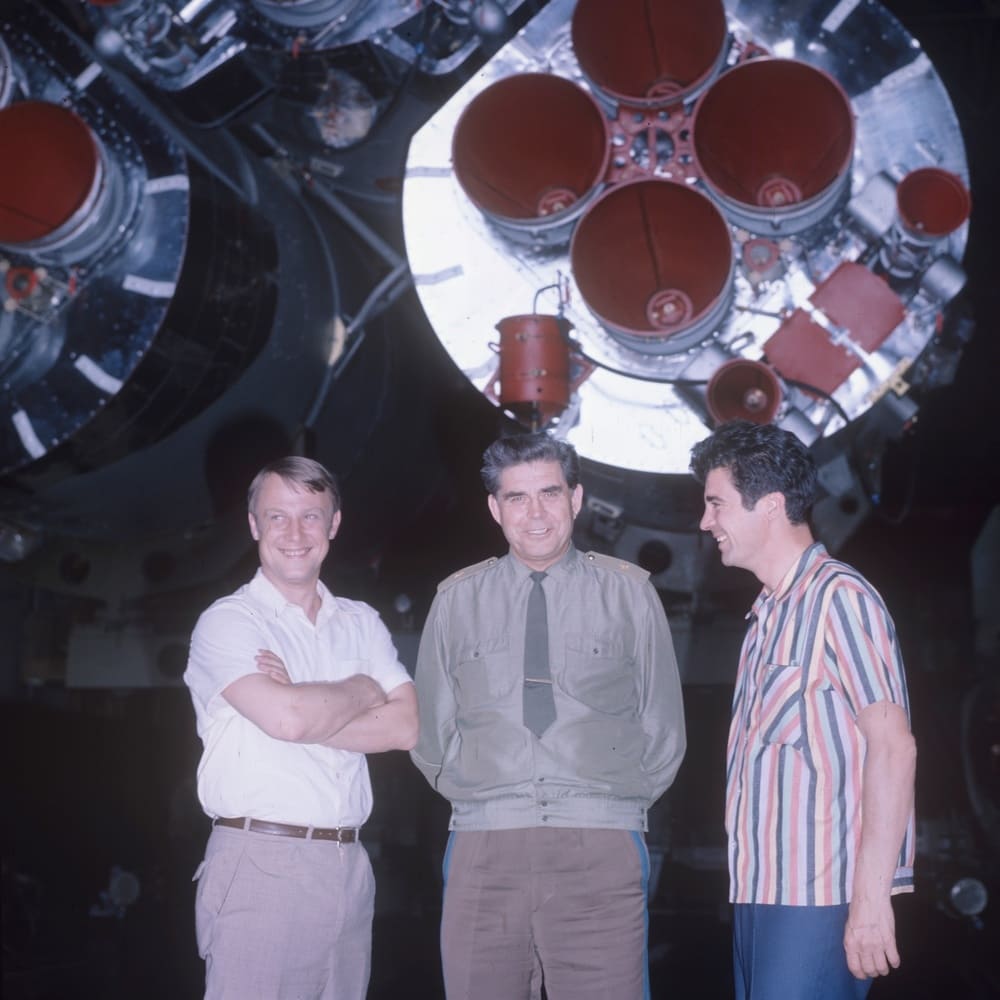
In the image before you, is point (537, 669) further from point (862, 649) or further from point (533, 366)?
point (533, 366)

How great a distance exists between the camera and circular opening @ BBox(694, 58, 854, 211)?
3.58 meters

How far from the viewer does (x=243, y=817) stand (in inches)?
91.0

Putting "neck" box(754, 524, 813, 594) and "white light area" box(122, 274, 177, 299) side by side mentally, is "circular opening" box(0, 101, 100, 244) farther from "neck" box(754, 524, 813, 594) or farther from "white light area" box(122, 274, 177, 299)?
"neck" box(754, 524, 813, 594)

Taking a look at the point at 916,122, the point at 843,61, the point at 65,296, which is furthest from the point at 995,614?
the point at 65,296

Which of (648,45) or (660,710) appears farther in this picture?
(648,45)

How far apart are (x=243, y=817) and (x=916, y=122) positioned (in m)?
3.31

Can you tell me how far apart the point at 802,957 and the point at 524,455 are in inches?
49.1

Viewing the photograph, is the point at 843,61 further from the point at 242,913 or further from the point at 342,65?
the point at 242,913

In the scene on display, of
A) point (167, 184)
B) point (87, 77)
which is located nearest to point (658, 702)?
point (167, 184)

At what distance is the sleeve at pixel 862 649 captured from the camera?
2027mm

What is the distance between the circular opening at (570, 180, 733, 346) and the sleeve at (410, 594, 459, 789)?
4.95ft

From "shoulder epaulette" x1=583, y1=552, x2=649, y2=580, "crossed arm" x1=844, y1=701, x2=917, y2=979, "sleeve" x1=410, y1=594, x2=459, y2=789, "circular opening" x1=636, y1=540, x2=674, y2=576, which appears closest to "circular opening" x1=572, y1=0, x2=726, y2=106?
"circular opening" x1=636, y1=540, x2=674, y2=576

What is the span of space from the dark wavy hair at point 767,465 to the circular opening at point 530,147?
167 cm

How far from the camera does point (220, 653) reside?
237 cm
